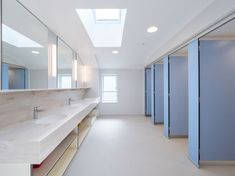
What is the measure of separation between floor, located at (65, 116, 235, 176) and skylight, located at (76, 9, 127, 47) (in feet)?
8.43

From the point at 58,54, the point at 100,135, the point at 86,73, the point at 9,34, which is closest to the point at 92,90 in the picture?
the point at 86,73

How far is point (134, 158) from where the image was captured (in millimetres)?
3160

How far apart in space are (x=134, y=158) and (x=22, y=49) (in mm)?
2582

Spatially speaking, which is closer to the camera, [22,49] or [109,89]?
[22,49]

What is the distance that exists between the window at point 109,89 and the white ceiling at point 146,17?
333 cm

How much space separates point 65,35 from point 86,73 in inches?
142

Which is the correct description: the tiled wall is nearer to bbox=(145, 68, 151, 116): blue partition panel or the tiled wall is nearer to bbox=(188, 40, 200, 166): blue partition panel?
bbox=(188, 40, 200, 166): blue partition panel

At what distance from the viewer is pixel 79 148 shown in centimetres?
363

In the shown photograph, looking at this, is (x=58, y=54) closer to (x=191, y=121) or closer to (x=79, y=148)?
(x=79, y=148)

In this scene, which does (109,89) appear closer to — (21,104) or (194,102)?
(194,102)

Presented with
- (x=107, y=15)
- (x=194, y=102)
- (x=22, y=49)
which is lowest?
(x=194, y=102)

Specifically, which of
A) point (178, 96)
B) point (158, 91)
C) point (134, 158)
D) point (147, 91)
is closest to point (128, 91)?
point (147, 91)

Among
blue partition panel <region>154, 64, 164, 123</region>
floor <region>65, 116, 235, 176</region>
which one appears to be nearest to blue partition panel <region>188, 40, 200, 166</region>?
floor <region>65, 116, 235, 176</region>

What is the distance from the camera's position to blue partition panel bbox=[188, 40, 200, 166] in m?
2.82
